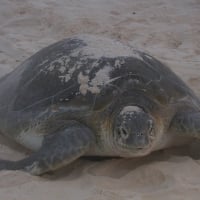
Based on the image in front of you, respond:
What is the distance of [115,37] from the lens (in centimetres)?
525

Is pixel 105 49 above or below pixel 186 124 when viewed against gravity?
above

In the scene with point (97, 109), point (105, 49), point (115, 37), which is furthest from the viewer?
point (115, 37)

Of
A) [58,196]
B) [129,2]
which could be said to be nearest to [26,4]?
[129,2]

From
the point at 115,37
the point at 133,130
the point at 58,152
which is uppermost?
the point at 133,130

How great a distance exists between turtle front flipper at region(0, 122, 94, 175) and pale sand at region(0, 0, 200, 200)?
0.06 m

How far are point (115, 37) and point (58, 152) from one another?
9.25 ft

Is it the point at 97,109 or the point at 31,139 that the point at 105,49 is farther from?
the point at 31,139

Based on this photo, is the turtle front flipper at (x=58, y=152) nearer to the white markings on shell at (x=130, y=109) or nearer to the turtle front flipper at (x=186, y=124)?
the white markings on shell at (x=130, y=109)

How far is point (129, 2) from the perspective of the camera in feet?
21.9

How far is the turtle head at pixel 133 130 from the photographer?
255cm

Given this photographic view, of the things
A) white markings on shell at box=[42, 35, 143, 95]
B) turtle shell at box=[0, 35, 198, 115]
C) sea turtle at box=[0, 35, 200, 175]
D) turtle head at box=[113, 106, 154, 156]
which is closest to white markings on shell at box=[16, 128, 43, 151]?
sea turtle at box=[0, 35, 200, 175]

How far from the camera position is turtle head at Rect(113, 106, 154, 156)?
100 inches

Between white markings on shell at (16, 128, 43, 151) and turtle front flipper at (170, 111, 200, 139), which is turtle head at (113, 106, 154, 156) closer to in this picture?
turtle front flipper at (170, 111, 200, 139)

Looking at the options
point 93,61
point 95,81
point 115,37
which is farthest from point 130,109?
point 115,37
